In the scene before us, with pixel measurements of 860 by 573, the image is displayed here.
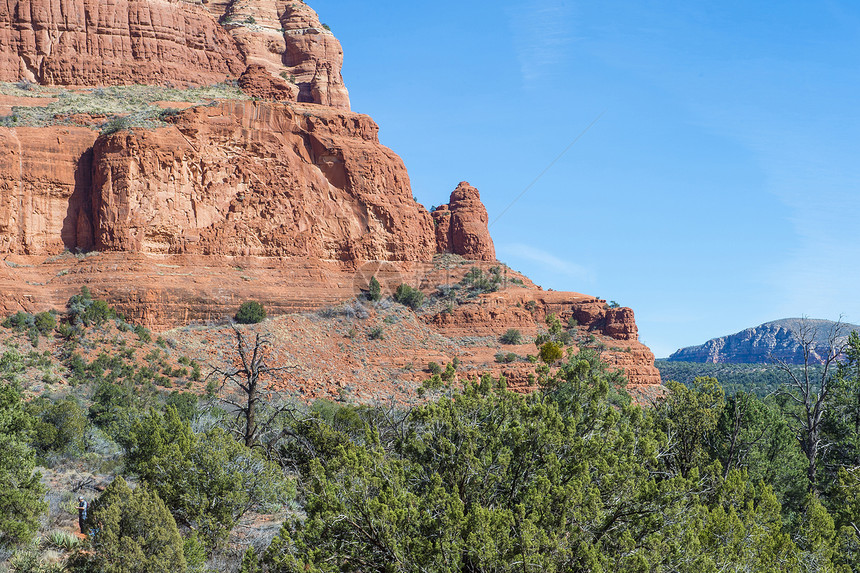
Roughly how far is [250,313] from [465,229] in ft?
105

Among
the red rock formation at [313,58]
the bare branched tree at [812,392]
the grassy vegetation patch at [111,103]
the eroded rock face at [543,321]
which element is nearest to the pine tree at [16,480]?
the bare branched tree at [812,392]

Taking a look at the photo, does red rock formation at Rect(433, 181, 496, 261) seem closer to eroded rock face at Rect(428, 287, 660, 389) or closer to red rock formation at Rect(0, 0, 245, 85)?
eroded rock face at Rect(428, 287, 660, 389)

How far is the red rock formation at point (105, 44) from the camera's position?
68.6 metres

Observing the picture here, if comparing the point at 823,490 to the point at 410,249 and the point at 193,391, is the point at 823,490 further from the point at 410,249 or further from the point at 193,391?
the point at 410,249

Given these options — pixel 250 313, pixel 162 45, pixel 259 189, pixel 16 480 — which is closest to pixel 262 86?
pixel 162 45

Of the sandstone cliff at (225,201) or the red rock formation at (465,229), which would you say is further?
the red rock formation at (465,229)

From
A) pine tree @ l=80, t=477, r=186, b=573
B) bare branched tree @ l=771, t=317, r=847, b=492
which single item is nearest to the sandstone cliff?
bare branched tree @ l=771, t=317, r=847, b=492

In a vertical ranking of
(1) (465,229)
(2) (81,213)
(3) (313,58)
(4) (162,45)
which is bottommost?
(2) (81,213)

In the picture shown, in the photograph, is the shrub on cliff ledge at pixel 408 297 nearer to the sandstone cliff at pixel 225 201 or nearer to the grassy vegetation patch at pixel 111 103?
the sandstone cliff at pixel 225 201

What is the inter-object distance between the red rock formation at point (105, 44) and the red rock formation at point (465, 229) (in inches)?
1028

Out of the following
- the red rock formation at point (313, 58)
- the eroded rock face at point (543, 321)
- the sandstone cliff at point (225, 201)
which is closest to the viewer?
the sandstone cliff at point (225, 201)

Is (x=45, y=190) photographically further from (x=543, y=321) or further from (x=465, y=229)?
(x=543, y=321)

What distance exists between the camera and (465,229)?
266ft

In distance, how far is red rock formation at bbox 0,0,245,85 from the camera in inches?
2699
